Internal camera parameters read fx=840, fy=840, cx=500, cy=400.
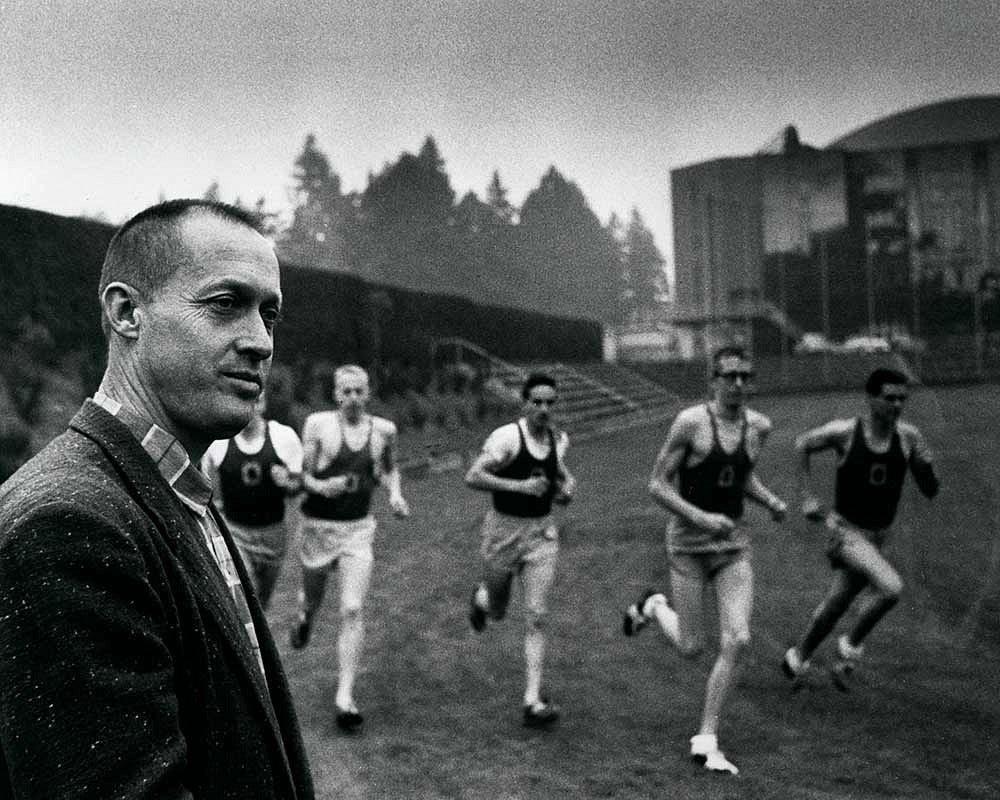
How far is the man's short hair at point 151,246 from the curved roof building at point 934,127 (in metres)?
13.3

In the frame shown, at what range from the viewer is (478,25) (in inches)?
365

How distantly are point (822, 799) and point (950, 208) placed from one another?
10865 mm

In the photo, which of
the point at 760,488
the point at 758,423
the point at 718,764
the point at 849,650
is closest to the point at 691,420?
the point at 758,423

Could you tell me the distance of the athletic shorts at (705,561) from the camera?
4.61 metres

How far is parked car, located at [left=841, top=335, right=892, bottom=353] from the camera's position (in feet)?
39.5

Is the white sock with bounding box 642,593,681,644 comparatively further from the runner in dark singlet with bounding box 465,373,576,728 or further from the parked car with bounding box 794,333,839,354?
the parked car with bounding box 794,333,839,354

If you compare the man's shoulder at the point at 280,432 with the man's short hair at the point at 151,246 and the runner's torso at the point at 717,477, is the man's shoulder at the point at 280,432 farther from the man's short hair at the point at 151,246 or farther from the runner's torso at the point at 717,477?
the man's short hair at the point at 151,246

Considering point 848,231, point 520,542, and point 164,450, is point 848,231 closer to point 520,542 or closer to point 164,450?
point 520,542

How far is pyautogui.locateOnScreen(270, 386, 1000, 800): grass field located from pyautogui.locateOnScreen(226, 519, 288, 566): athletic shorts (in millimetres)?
860

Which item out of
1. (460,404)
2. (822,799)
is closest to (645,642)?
(822,799)

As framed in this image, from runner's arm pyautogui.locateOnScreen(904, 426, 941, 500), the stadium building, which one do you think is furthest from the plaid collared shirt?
the stadium building

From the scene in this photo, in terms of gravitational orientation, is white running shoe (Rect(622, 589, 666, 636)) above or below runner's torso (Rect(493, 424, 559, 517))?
below

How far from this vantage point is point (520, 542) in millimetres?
5141

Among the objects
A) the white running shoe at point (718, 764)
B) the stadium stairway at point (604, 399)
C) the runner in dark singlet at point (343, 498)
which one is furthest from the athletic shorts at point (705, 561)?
the stadium stairway at point (604, 399)
